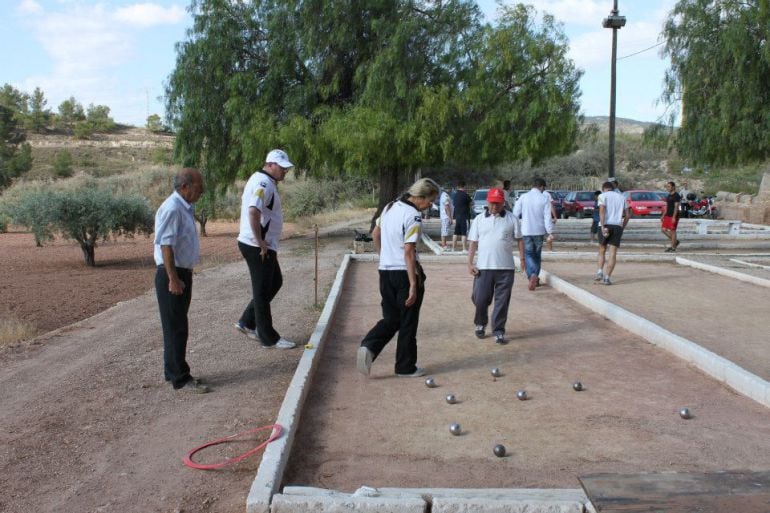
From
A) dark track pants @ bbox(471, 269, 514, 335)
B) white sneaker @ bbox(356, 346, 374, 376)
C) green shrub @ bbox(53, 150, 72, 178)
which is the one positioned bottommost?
white sneaker @ bbox(356, 346, 374, 376)

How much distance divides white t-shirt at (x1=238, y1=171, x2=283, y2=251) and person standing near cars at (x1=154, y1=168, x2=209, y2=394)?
32.6 inches

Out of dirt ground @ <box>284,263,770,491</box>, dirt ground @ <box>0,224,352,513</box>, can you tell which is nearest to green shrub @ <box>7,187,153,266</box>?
dirt ground @ <box>0,224,352,513</box>

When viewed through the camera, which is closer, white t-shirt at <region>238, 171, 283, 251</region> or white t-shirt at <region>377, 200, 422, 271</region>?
white t-shirt at <region>377, 200, 422, 271</region>

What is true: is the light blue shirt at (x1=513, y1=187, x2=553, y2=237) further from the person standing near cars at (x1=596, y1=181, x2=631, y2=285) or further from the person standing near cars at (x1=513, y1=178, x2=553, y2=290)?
the person standing near cars at (x1=596, y1=181, x2=631, y2=285)

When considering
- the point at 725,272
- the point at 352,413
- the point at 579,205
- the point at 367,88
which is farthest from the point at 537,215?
the point at 579,205

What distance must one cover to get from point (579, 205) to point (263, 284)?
3034 cm

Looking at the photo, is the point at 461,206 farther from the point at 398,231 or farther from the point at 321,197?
the point at 321,197

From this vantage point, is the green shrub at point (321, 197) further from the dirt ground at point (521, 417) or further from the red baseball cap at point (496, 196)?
the dirt ground at point (521, 417)

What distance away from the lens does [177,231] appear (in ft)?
19.1

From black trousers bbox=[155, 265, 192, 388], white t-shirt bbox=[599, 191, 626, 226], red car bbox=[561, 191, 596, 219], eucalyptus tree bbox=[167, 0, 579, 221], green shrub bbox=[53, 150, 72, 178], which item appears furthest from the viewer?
green shrub bbox=[53, 150, 72, 178]

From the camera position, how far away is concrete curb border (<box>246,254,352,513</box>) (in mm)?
3824

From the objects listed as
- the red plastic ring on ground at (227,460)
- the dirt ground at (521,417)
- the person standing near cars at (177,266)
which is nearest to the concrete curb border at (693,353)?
the dirt ground at (521,417)

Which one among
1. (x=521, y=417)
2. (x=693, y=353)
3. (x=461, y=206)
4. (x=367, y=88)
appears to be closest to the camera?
(x=521, y=417)

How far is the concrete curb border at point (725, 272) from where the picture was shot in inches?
464
